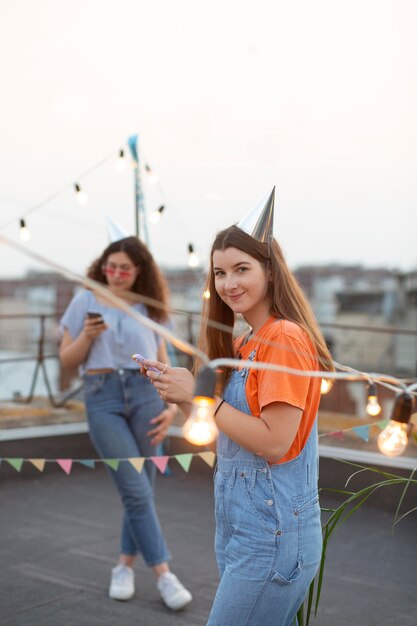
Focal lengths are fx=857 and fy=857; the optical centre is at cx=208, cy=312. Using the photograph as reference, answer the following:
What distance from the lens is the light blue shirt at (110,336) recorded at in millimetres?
3055

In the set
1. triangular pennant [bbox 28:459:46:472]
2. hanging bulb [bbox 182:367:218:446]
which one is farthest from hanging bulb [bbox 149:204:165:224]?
hanging bulb [bbox 182:367:218:446]

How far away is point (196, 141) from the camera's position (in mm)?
8438

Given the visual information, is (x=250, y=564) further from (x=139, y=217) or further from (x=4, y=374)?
(x=4, y=374)

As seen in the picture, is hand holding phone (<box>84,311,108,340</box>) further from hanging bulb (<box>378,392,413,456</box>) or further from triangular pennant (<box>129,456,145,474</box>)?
hanging bulb (<box>378,392,413,456</box>)

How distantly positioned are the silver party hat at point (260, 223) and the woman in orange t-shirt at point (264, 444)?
0.03 metres

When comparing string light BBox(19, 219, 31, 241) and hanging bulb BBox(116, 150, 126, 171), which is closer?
string light BBox(19, 219, 31, 241)

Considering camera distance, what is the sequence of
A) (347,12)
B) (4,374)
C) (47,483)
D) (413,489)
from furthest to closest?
(347,12), (4,374), (47,483), (413,489)

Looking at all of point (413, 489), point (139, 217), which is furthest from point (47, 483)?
point (413, 489)

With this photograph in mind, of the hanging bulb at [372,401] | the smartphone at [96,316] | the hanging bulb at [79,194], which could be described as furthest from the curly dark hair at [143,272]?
the hanging bulb at [372,401]

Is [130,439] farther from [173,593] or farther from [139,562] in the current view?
[139,562]

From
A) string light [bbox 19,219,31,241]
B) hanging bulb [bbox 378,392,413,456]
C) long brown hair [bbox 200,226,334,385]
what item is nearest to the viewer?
→ hanging bulb [bbox 378,392,413,456]

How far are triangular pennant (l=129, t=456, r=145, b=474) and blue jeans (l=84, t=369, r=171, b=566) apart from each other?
0.01 meters

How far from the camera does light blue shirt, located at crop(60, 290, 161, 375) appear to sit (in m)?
3.05

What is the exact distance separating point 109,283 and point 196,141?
5.50m
